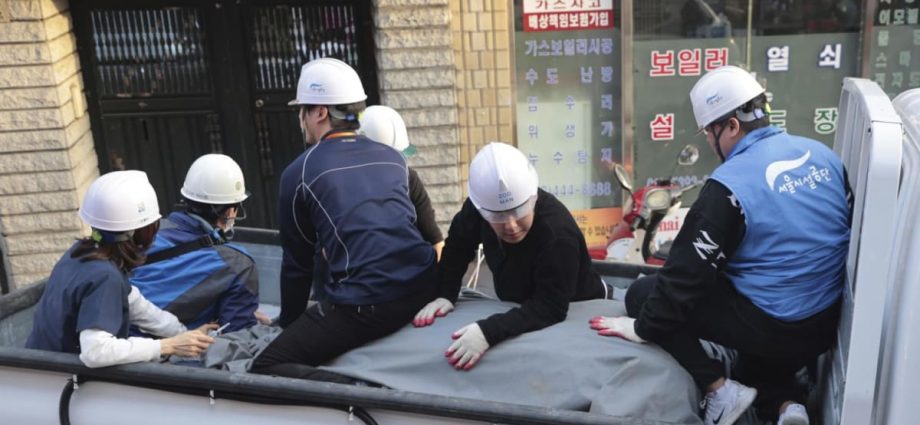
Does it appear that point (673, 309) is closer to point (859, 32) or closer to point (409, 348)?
point (409, 348)

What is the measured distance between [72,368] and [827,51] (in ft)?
19.2

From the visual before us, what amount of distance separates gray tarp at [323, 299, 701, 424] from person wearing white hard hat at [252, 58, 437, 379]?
0.40 ft

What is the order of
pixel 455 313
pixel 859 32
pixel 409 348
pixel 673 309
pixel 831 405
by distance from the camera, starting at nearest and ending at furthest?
pixel 831 405
pixel 673 309
pixel 409 348
pixel 455 313
pixel 859 32

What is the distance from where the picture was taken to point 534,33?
7.15 meters

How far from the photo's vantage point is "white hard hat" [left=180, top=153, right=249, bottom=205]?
4.14m

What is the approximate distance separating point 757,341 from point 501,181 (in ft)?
3.29

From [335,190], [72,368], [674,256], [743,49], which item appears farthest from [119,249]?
[743,49]

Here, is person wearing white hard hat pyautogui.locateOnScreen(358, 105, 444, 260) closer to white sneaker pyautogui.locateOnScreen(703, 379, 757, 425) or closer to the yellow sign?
white sneaker pyautogui.locateOnScreen(703, 379, 757, 425)

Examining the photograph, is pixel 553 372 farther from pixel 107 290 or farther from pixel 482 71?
pixel 482 71

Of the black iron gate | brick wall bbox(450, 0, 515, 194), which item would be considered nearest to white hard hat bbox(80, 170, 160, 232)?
brick wall bbox(450, 0, 515, 194)

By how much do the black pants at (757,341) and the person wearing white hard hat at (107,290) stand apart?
1.81 meters

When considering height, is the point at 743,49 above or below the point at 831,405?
above

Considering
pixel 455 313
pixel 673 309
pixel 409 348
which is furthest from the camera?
pixel 455 313

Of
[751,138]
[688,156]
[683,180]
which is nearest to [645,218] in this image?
[688,156]
